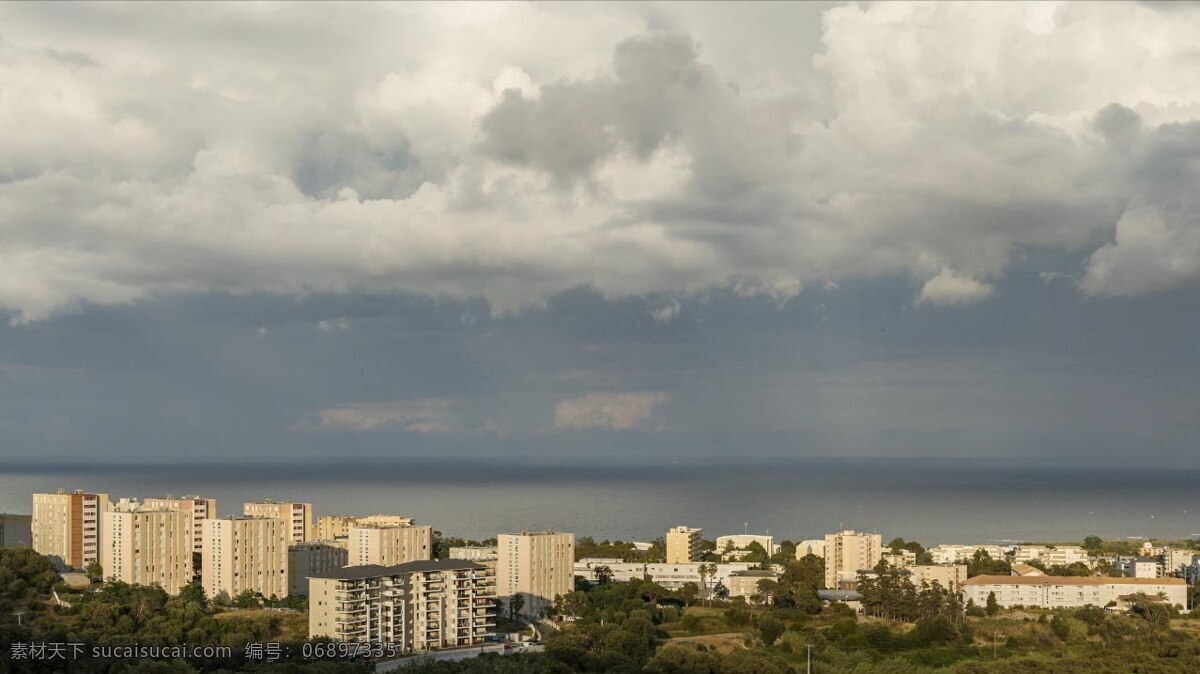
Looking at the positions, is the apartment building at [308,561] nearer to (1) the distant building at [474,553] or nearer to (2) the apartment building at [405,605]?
(1) the distant building at [474,553]

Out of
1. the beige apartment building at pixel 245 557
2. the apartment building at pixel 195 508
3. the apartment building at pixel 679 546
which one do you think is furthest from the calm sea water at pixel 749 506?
the beige apartment building at pixel 245 557

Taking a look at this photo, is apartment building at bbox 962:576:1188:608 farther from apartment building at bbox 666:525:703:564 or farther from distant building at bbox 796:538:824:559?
apartment building at bbox 666:525:703:564

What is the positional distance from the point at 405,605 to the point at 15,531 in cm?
1676

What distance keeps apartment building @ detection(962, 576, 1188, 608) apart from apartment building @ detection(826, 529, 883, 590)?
4337 millimetres

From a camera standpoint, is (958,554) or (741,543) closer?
(958,554)

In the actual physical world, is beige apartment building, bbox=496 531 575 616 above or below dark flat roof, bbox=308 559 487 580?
below

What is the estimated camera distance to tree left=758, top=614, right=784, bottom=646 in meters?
23.4

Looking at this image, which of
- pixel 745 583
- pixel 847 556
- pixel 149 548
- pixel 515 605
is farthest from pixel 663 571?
pixel 149 548

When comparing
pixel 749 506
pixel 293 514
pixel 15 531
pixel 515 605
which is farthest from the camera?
pixel 749 506

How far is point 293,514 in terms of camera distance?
34.2 meters

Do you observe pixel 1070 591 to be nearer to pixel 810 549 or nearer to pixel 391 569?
pixel 810 549

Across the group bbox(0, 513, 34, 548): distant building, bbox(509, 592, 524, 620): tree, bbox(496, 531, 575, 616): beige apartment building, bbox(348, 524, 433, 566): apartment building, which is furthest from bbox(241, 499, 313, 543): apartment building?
bbox(509, 592, 524, 620): tree

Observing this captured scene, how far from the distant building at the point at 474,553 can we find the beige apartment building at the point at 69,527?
9470 millimetres

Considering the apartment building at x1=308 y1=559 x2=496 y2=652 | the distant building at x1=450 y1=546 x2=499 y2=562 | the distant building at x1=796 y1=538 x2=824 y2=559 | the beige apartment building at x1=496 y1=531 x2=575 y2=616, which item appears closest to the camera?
the apartment building at x1=308 y1=559 x2=496 y2=652
